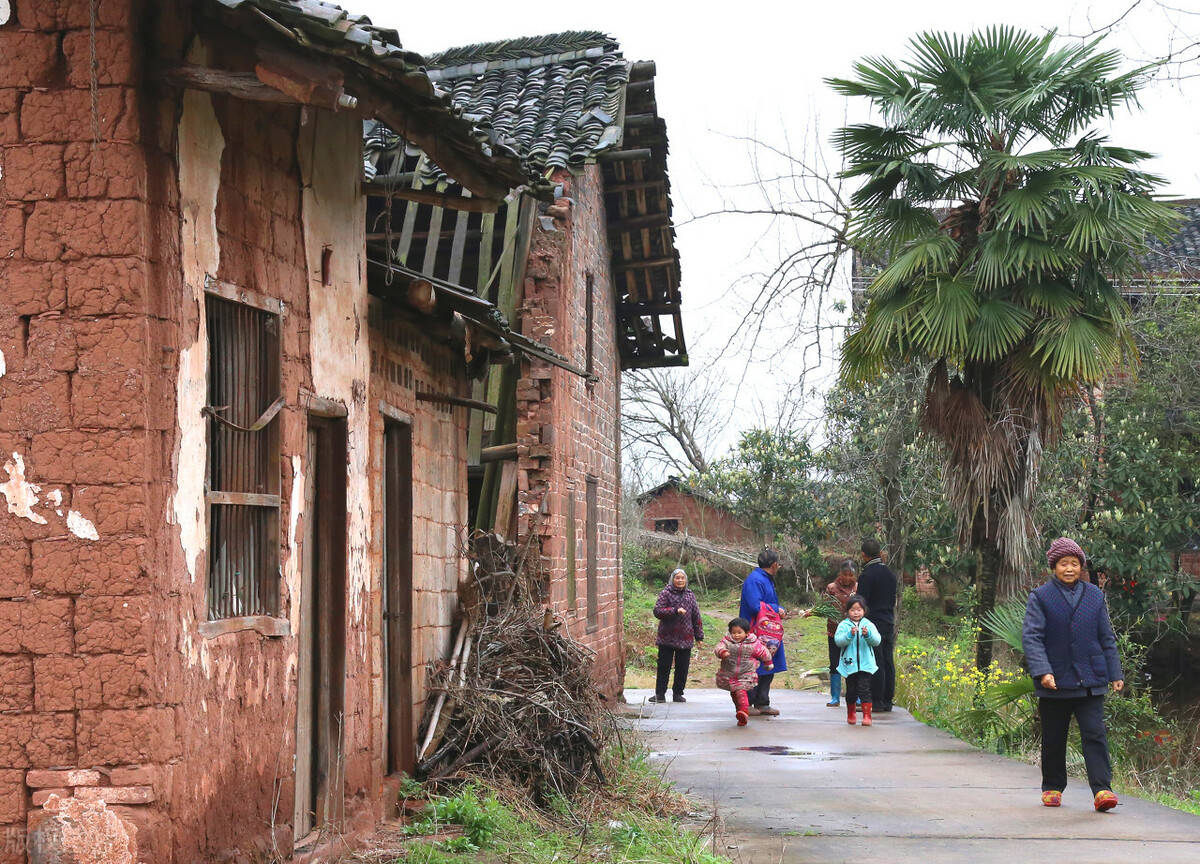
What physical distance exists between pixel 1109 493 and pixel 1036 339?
680cm

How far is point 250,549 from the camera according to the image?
5848mm

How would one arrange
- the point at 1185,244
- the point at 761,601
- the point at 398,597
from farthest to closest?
the point at 1185,244, the point at 761,601, the point at 398,597

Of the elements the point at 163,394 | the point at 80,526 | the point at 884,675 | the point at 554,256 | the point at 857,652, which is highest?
the point at 554,256

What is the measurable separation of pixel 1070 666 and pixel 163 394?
6402mm

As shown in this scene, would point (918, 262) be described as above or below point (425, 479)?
above

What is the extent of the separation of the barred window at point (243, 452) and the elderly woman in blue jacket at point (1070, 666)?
5456mm

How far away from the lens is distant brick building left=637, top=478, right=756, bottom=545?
108 ft

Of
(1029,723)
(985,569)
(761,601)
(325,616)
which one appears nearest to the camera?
(325,616)

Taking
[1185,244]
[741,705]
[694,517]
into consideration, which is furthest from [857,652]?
[694,517]

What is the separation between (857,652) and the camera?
12961 millimetres

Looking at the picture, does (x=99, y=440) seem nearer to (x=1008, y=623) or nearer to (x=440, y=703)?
(x=440, y=703)

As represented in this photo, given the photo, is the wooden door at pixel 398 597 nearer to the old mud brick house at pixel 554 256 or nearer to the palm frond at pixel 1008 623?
the old mud brick house at pixel 554 256

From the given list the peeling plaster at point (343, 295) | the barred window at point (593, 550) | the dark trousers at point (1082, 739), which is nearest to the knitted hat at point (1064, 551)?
the dark trousers at point (1082, 739)

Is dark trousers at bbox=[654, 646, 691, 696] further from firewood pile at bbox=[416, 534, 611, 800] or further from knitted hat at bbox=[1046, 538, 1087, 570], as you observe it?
knitted hat at bbox=[1046, 538, 1087, 570]
